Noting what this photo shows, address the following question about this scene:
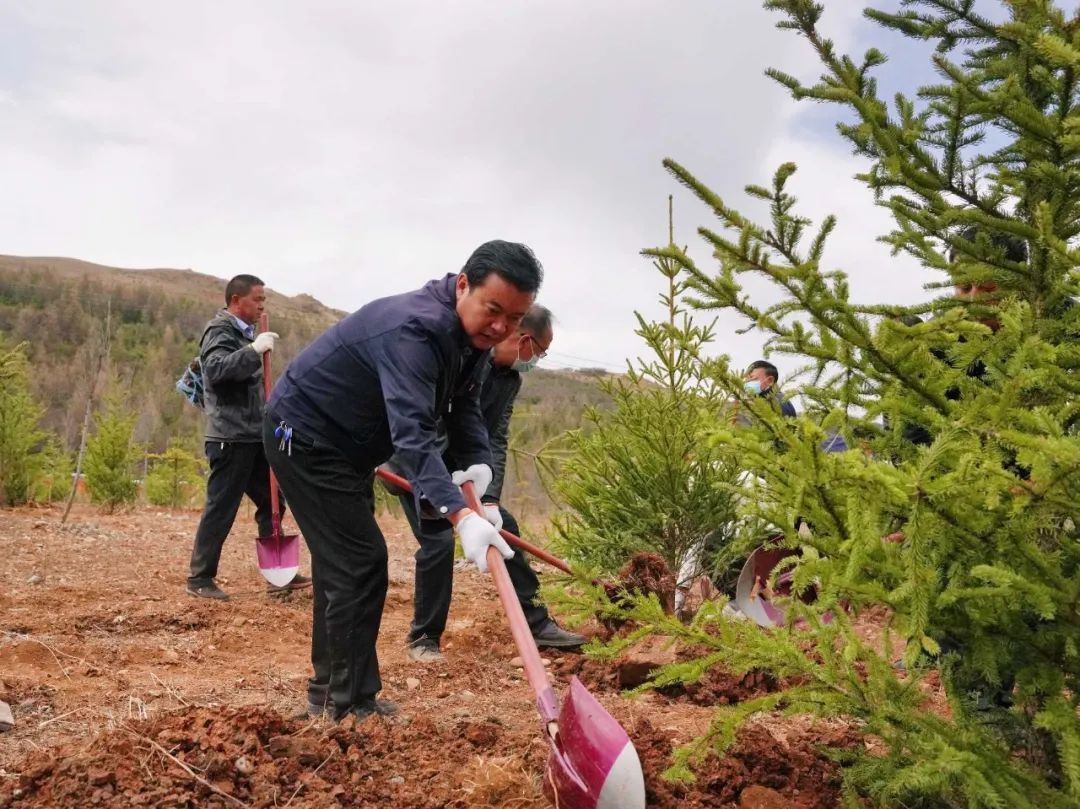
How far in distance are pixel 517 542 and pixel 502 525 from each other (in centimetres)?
42

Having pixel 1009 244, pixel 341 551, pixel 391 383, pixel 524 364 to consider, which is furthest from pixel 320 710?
pixel 1009 244

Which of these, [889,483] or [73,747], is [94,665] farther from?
[889,483]

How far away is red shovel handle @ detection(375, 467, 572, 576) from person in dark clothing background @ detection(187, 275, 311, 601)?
4.62 ft

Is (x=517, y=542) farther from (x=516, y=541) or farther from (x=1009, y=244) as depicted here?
(x=1009, y=244)

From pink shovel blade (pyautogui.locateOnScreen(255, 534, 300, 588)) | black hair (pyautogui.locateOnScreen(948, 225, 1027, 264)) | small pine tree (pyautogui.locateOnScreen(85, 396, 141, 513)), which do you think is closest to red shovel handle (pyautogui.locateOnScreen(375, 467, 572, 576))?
pink shovel blade (pyautogui.locateOnScreen(255, 534, 300, 588))

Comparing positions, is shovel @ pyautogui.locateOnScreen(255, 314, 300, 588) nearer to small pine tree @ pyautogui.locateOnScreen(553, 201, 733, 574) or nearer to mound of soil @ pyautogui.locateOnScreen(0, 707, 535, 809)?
small pine tree @ pyautogui.locateOnScreen(553, 201, 733, 574)

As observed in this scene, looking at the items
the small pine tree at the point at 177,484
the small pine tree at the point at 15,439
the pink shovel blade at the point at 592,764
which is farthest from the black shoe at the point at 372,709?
the small pine tree at the point at 177,484

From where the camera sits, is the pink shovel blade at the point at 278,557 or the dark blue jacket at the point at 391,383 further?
the pink shovel blade at the point at 278,557

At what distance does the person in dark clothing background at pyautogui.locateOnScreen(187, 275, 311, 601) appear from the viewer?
17.9ft

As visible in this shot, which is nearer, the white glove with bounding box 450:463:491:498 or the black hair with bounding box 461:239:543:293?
the black hair with bounding box 461:239:543:293

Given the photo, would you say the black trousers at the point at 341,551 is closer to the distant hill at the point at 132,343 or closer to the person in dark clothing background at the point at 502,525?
the person in dark clothing background at the point at 502,525

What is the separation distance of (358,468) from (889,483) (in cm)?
207

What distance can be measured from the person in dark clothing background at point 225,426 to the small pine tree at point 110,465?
25.7 feet

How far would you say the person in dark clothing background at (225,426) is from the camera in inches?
215
